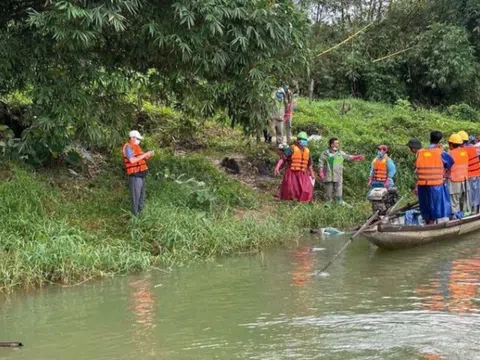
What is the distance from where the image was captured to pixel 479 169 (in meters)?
12.2

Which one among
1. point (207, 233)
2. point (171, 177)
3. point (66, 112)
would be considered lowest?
point (207, 233)

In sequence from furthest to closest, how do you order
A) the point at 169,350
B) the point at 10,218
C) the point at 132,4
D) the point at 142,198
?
the point at 142,198 < the point at 10,218 < the point at 132,4 < the point at 169,350

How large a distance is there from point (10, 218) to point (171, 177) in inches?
142

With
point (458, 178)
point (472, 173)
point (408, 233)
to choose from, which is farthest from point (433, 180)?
point (472, 173)

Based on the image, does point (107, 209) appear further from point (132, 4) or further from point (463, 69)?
point (463, 69)

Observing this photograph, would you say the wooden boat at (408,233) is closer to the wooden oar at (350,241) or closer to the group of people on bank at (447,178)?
the wooden oar at (350,241)

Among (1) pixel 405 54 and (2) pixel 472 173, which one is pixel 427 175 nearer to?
(2) pixel 472 173

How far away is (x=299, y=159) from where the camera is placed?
13.1m

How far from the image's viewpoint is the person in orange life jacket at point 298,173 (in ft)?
43.1

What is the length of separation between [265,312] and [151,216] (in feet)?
12.4

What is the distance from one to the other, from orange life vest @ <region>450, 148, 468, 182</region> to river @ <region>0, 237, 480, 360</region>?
1.78 meters

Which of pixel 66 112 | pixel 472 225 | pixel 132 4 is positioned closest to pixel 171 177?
pixel 66 112

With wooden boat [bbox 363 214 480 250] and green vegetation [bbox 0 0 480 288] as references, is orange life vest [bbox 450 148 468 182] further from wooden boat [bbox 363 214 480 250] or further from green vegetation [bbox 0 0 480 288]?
green vegetation [bbox 0 0 480 288]

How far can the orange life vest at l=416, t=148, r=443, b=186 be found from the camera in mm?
10516
